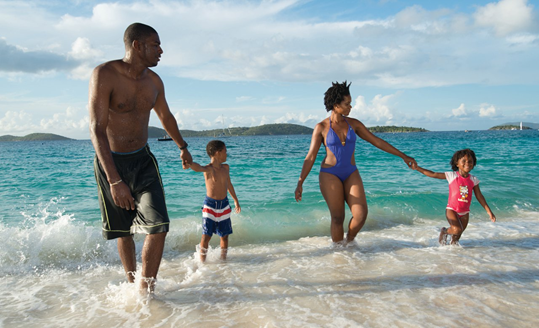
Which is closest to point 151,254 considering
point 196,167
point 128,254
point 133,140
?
point 128,254

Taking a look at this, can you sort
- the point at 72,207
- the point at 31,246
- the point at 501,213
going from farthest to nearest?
the point at 72,207
the point at 501,213
the point at 31,246

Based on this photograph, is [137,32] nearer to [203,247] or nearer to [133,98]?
[133,98]

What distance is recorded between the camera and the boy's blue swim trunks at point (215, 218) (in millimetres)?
5043

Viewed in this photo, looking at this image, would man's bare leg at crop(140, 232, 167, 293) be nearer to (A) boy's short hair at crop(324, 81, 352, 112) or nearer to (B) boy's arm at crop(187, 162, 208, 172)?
(B) boy's arm at crop(187, 162, 208, 172)

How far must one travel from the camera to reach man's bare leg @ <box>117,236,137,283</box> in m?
3.67

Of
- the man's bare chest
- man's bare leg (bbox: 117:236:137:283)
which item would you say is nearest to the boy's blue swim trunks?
man's bare leg (bbox: 117:236:137:283)

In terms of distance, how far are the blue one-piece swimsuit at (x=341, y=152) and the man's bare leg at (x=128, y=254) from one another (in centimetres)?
265

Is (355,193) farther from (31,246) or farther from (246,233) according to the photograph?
(31,246)

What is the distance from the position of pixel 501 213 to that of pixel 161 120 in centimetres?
798

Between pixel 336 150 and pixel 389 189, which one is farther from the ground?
pixel 336 150

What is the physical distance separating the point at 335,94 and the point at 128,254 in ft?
10.4

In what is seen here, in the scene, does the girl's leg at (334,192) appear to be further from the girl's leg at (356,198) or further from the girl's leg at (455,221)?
→ the girl's leg at (455,221)

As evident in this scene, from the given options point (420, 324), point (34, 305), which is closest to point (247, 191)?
point (34, 305)

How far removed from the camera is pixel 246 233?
696 cm
